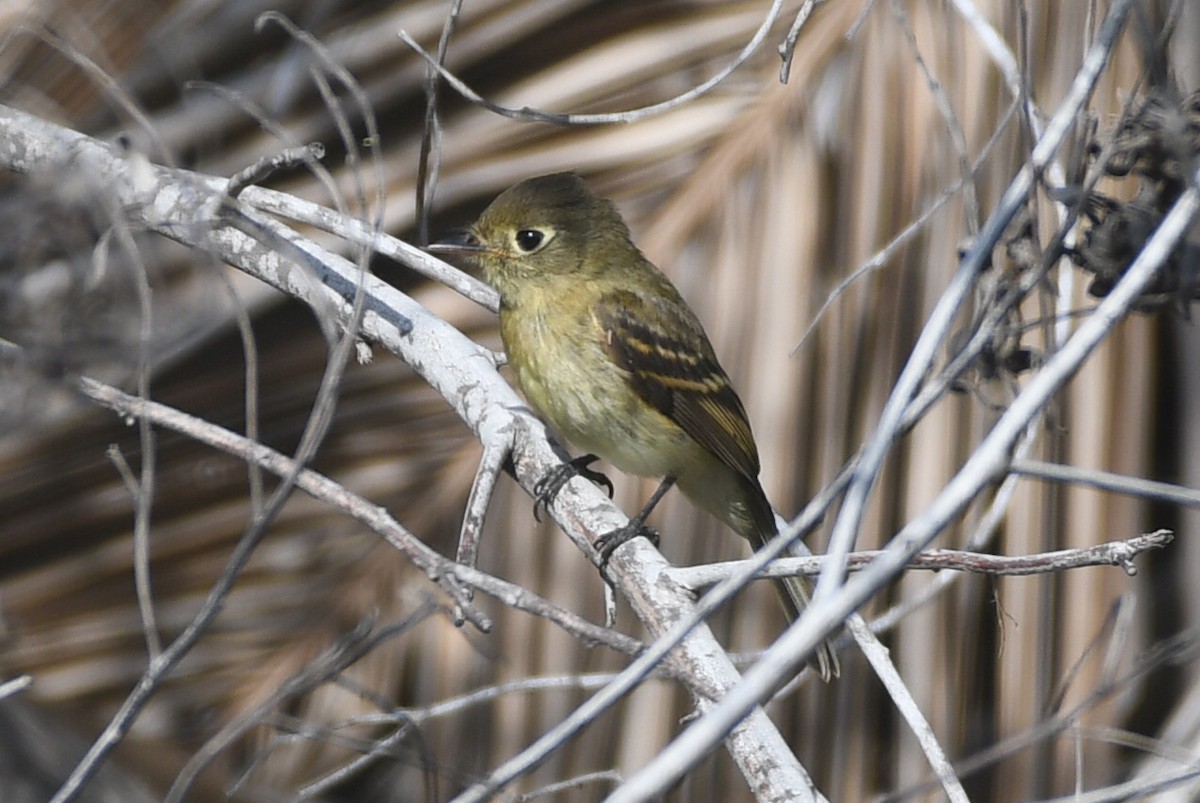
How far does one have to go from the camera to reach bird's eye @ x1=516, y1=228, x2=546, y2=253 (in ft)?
13.2

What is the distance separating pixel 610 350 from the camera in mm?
3967

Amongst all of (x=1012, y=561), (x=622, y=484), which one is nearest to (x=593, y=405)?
(x=622, y=484)

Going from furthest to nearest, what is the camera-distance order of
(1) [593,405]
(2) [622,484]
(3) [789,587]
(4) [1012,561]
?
1. (2) [622,484]
2. (1) [593,405]
3. (3) [789,587]
4. (4) [1012,561]

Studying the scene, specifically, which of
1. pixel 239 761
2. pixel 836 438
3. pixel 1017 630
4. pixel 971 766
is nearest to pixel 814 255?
pixel 836 438

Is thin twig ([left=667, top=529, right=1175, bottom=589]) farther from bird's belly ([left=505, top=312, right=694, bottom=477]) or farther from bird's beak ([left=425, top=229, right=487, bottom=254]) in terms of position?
bird's beak ([left=425, top=229, right=487, bottom=254])

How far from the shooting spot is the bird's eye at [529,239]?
402cm

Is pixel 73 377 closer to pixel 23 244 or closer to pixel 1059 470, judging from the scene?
pixel 23 244

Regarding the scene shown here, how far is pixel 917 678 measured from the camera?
11.0 feet

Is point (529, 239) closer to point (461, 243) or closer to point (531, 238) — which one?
point (531, 238)

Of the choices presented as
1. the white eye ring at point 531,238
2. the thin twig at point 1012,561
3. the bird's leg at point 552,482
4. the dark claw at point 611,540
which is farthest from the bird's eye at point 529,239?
the thin twig at point 1012,561

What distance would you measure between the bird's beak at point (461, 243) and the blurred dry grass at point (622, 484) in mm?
177

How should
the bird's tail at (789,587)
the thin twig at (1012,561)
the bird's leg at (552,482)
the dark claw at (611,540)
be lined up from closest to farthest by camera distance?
the thin twig at (1012,561) < the dark claw at (611,540) < the bird's leg at (552,482) < the bird's tail at (789,587)

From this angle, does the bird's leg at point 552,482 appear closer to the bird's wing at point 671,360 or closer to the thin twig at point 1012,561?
the bird's wing at point 671,360

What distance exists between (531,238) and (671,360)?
0.57 metres
